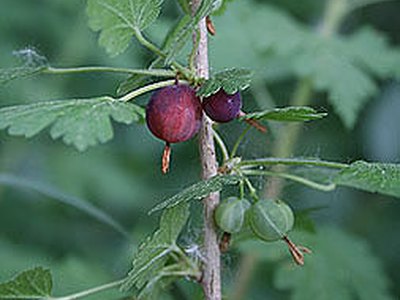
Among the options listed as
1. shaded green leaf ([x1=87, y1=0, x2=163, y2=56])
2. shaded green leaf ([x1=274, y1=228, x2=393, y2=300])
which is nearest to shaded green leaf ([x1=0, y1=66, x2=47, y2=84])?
shaded green leaf ([x1=87, y1=0, x2=163, y2=56])

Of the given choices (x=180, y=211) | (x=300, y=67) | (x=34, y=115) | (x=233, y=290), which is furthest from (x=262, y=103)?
(x=34, y=115)

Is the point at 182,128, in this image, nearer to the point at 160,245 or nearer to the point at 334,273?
the point at 160,245

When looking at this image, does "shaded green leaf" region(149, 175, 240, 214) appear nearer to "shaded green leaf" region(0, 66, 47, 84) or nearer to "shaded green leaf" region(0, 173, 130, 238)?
"shaded green leaf" region(0, 66, 47, 84)

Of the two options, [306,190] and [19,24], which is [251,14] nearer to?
[306,190]

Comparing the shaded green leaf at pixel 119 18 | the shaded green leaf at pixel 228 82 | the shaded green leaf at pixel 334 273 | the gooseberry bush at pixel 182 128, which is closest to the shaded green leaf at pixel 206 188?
the gooseberry bush at pixel 182 128

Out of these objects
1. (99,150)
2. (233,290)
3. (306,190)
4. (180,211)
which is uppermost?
(180,211)

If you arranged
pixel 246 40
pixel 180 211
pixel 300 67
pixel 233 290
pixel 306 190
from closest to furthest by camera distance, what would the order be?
pixel 180 211 < pixel 233 290 < pixel 300 67 < pixel 246 40 < pixel 306 190
